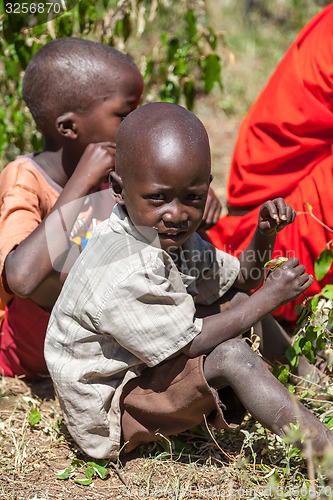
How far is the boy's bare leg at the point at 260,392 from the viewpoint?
2211 millimetres

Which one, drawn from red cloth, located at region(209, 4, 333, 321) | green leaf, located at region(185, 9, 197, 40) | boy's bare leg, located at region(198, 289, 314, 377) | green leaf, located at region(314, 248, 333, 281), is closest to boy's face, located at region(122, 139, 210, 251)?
boy's bare leg, located at region(198, 289, 314, 377)

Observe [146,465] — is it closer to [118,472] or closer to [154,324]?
[118,472]

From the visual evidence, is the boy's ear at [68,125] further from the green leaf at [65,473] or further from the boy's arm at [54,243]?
the green leaf at [65,473]

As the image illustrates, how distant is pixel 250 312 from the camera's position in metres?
2.26

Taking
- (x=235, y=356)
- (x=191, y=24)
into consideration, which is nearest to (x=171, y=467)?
(x=235, y=356)

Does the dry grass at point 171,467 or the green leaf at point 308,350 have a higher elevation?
the green leaf at point 308,350

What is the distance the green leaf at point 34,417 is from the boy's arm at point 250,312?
2.46ft

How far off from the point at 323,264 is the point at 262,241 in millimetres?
268

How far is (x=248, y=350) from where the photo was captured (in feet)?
7.41

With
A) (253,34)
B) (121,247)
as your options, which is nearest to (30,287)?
(121,247)

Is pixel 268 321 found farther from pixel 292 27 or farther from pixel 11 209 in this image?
pixel 292 27

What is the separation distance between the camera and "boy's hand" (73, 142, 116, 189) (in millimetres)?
2680

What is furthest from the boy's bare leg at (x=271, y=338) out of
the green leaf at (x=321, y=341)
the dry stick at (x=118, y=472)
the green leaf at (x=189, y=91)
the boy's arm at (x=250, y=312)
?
the green leaf at (x=189, y=91)

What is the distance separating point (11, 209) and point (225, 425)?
1.05m
